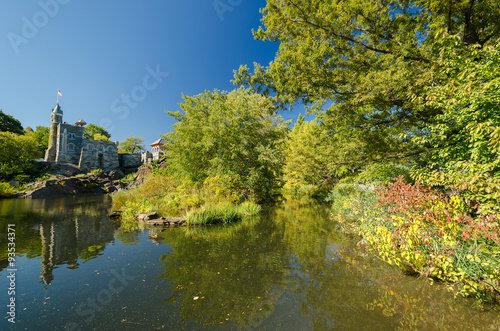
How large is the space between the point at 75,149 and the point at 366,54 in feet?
188

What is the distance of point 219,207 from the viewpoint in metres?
10.6

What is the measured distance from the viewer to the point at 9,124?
4650 cm

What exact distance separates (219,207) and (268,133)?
26.2 feet

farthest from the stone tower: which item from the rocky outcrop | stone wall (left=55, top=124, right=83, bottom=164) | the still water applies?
the still water

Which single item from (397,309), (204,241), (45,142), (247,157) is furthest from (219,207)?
(45,142)

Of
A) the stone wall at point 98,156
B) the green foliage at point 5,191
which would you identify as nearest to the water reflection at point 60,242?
the green foliage at point 5,191

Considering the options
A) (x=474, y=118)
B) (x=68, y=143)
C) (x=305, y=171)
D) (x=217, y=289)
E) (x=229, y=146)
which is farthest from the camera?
(x=68, y=143)

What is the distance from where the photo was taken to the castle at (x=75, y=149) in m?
41.0

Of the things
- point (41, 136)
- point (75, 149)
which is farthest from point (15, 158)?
point (41, 136)

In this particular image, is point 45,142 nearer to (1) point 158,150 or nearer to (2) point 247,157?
(1) point 158,150

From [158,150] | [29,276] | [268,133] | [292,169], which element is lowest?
[29,276]

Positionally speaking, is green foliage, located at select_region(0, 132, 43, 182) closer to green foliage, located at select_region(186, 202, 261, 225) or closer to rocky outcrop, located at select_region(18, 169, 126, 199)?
rocky outcrop, located at select_region(18, 169, 126, 199)

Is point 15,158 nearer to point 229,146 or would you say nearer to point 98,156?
point 98,156

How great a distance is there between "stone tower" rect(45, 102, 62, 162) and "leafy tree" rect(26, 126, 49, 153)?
7.39 meters
